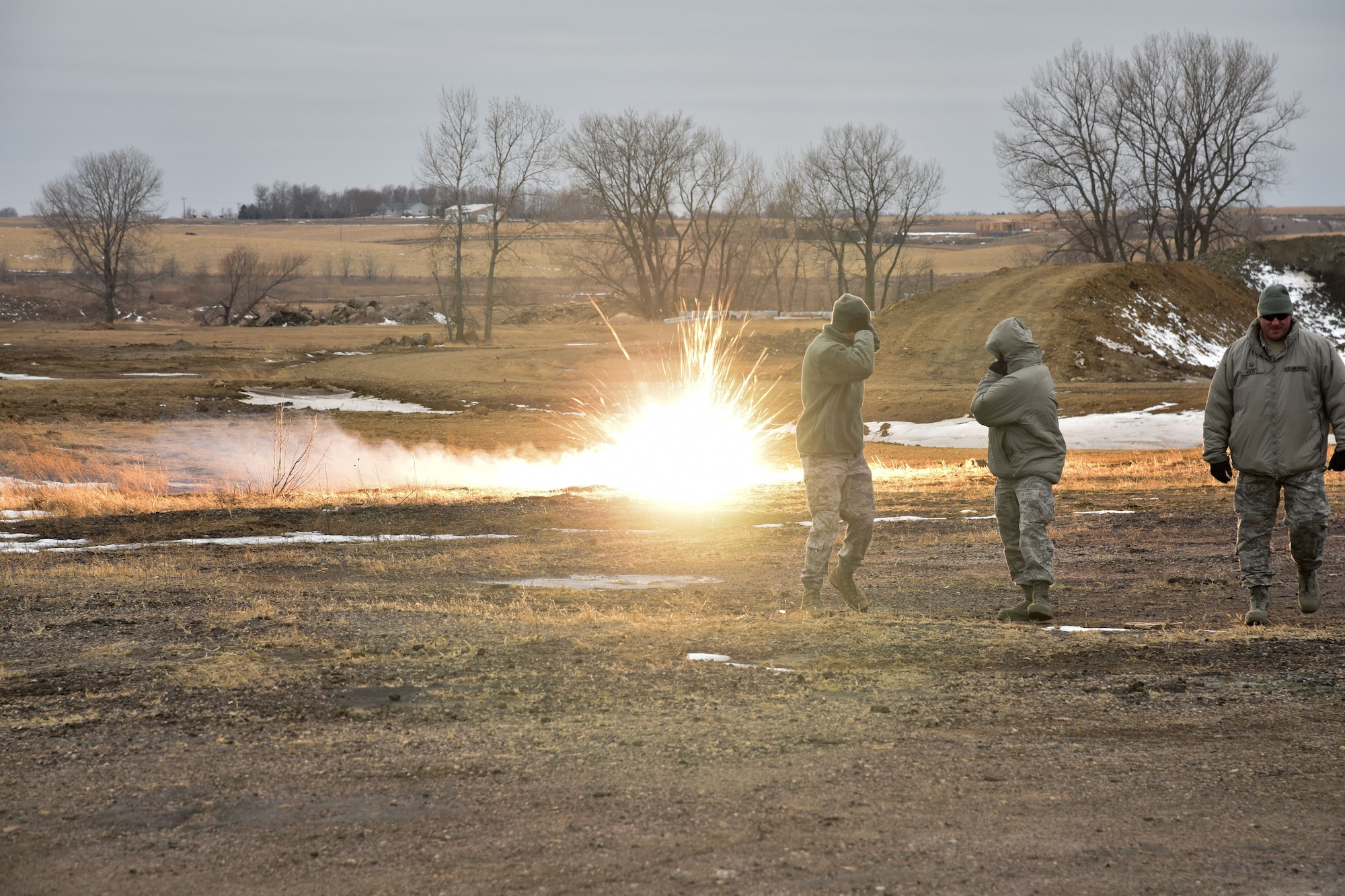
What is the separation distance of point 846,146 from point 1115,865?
72961 mm

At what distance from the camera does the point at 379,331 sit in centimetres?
6588

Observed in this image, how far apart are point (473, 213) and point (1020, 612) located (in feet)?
195

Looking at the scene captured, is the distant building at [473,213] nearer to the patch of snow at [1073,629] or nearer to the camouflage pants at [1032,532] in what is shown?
the camouflage pants at [1032,532]

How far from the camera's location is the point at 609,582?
31.6 ft

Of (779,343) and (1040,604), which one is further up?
(779,343)

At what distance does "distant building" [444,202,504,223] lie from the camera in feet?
208

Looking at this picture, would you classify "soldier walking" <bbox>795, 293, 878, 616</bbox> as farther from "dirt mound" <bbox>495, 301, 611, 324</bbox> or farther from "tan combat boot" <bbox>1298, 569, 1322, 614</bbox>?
"dirt mound" <bbox>495, 301, 611, 324</bbox>

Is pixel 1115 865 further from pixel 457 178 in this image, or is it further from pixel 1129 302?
pixel 457 178

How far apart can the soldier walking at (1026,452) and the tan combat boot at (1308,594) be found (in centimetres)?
151

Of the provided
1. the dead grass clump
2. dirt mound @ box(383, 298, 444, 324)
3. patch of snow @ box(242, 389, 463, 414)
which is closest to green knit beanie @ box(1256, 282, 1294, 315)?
the dead grass clump

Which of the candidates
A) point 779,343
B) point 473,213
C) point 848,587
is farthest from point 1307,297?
point 848,587

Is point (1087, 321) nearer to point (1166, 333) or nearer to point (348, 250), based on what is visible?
point (1166, 333)

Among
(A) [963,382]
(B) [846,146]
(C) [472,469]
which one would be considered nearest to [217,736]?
(C) [472,469]

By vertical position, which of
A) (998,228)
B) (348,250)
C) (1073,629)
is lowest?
(1073,629)
